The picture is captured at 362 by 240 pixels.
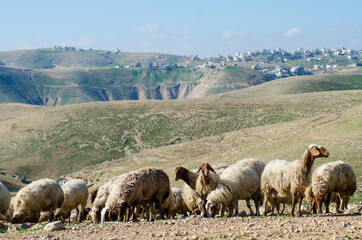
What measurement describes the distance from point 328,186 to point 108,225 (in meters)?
8.53

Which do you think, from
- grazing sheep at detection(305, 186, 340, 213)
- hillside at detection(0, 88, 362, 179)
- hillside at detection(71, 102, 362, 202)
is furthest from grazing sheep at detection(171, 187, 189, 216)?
hillside at detection(0, 88, 362, 179)

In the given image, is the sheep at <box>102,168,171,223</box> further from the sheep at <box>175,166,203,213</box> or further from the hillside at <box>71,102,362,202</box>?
the hillside at <box>71,102,362,202</box>

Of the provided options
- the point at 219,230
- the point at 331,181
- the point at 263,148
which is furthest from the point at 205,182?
the point at 263,148

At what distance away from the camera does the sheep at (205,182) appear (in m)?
17.0

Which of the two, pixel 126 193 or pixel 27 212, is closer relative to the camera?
pixel 126 193

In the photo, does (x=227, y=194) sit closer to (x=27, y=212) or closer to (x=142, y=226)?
(x=142, y=226)

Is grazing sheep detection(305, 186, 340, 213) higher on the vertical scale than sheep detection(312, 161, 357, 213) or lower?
lower

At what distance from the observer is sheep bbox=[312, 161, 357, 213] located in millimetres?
16594

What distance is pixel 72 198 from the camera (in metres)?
21.2

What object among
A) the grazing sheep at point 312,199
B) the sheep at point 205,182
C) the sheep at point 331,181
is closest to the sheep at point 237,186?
the sheep at point 205,182

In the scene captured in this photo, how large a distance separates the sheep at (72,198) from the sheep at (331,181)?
37.5 ft

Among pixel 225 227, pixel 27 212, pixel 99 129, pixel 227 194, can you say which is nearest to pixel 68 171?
Answer: pixel 99 129

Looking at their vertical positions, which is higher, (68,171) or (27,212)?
(27,212)

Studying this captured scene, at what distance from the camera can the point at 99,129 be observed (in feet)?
255
